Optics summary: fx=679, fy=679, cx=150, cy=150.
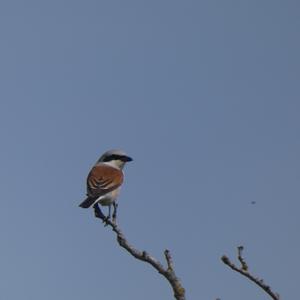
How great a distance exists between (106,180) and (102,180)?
0.21 ft

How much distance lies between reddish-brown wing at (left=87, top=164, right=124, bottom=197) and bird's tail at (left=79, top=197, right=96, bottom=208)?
0.51 ft

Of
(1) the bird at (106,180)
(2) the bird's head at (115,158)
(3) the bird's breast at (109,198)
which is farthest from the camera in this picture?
(2) the bird's head at (115,158)

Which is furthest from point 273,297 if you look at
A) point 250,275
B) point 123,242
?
point 123,242

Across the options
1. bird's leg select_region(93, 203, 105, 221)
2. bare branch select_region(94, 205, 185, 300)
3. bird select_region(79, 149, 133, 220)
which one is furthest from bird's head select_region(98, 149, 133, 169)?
bare branch select_region(94, 205, 185, 300)

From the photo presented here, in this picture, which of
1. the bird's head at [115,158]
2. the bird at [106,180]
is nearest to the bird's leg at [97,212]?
the bird at [106,180]

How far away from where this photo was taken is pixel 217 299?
4.95 m

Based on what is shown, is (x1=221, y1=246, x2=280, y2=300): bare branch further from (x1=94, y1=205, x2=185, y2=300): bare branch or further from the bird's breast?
the bird's breast

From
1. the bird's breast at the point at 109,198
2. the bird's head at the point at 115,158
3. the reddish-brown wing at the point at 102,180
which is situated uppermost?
the bird's head at the point at 115,158

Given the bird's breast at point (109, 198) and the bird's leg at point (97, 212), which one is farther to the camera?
the bird's breast at point (109, 198)

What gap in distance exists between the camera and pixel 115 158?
38.4ft

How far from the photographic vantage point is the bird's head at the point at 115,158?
1166cm

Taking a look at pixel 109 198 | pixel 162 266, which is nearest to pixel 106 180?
pixel 109 198

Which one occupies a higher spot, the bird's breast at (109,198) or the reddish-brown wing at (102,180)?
the reddish-brown wing at (102,180)

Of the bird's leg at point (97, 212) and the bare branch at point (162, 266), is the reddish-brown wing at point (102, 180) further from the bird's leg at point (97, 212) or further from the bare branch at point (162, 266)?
the bare branch at point (162, 266)
